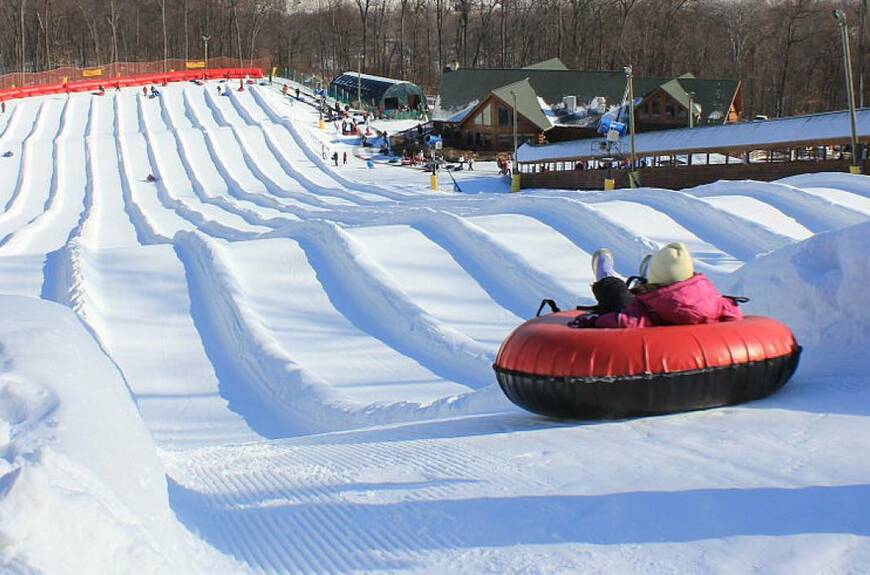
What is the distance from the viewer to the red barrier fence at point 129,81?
50.7 metres

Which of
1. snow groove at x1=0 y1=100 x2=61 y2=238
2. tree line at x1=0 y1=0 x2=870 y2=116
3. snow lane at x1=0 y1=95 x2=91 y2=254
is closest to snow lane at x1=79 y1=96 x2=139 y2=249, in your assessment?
snow lane at x1=0 y1=95 x2=91 y2=254

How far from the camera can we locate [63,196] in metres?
31.0

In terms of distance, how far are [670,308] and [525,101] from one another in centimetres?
3812

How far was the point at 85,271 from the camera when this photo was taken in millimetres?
13617

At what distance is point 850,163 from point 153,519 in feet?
70.1

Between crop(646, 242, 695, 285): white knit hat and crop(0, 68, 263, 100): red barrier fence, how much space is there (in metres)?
49.8

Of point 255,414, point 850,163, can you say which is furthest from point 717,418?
point 850,163

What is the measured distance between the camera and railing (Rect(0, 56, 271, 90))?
5278 cm

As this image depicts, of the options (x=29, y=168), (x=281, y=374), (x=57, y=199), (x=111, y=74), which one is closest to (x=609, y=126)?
(x=57, y=199)

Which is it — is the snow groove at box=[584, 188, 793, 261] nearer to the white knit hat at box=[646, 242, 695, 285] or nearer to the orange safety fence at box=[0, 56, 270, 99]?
the white knit hat at box=[646, 242, 695, 285]

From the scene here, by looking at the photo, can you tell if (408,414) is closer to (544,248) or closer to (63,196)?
(544,248)

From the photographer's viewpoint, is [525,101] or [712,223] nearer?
[712,223]

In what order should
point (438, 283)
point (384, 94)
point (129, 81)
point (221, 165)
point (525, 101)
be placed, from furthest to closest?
point (384, 94)
point (129, 81)
point (525, 101)
point (221, 165)
point (438, 283)

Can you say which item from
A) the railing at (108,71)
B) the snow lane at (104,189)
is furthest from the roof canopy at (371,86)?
the snow lane at (104,189)
